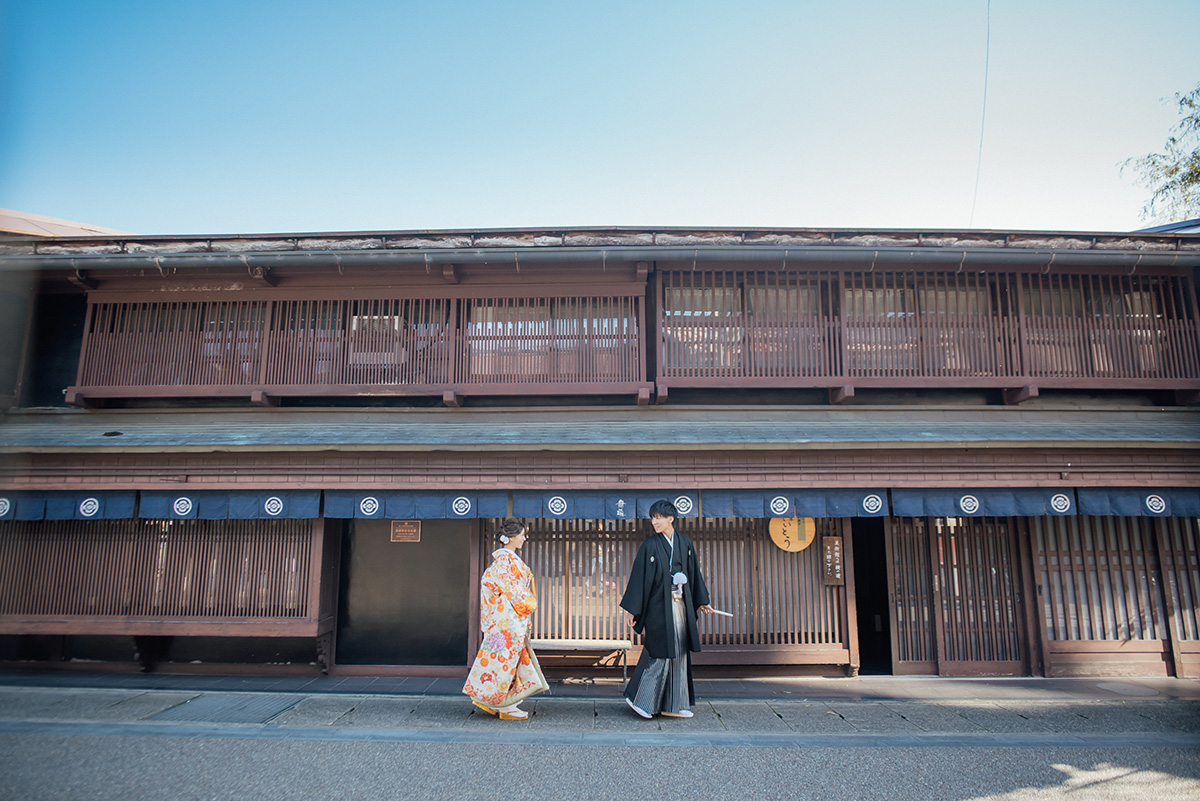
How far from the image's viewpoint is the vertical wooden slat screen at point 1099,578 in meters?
8.38

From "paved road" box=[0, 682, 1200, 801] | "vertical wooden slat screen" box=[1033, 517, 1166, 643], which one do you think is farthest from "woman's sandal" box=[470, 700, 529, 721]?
"vertical wooden slat screen" box=[1033, 517, 1166, 643]

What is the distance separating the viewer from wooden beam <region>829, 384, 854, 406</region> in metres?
8.30

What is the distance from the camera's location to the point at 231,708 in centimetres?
659

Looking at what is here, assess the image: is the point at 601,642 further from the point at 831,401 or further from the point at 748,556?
the point at 831,401

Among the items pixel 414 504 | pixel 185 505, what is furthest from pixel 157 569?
pixel 414 504

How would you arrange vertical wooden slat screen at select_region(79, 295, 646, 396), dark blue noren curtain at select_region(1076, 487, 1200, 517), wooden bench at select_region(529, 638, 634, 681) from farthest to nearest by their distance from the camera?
vertical wooden slat screen at select_region(79, 295, 646, 396) → dark blue noren curtain at select_region(1076, 487, 1200, 517) → wooden bench at select_region(529, 638, 634, 681)

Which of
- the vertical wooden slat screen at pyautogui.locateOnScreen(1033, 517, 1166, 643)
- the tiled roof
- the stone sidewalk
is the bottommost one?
the stone sidewalk

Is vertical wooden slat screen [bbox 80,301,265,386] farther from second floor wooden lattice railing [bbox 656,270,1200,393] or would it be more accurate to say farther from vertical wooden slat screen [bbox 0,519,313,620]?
second floor wooden lattice railing [bbox 656,270,1200,393]

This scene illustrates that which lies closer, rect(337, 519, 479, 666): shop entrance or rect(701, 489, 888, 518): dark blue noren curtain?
rect(701, 489, 888, 518): dark blue noren curtain

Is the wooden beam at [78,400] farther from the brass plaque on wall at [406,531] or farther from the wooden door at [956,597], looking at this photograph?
the wooden door at [956,597]

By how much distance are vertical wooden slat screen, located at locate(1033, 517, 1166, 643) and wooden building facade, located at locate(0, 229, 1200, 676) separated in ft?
0.13

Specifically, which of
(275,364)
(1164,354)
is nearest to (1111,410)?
(1164,354)

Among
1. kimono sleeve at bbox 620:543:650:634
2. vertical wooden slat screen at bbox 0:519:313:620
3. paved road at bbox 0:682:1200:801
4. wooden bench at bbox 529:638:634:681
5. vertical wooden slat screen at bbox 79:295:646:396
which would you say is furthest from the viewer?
vertical wooden slat screen at bbox 79:295:646:396

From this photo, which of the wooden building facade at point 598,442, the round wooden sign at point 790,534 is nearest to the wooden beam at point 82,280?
the wooden building facade at point 598,442
